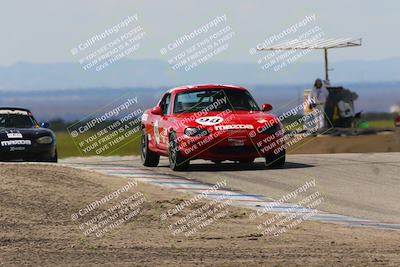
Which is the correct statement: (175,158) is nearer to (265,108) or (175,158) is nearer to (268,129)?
(268,129)

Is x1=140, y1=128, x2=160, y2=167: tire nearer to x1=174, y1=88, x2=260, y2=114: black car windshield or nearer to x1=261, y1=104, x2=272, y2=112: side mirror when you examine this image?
x1=174, y1=88, x2=260, y2=114: black car windshield

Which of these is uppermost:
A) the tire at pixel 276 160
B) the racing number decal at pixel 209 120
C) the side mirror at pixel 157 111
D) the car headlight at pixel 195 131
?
the side mirror at pixel 157 111

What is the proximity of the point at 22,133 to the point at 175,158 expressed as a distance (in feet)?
14.3

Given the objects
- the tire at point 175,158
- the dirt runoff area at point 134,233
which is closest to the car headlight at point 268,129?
the tire at point 175,158

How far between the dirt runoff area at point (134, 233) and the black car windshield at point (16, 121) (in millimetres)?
6166

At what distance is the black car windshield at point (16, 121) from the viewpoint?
22328 mm

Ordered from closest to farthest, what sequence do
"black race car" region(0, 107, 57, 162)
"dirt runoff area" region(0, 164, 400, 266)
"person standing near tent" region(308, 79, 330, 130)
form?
"dirt runoff area" region(0, 164, 400, 266) < "black race car" region(0, 107, 57, 162) < "person standing near tent" region(308, 79, 330, 130)

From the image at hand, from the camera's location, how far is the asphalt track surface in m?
14.7

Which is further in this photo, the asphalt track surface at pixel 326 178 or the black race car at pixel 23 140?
the black race car at pixel 23 140

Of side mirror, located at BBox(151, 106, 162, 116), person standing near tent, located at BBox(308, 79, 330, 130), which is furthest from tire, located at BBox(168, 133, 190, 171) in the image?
person standing near tent, located at BBox(308, 79, 330, 130)

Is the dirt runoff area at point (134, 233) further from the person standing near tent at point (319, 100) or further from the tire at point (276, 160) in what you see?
the person standing near tent at point (319, 100)

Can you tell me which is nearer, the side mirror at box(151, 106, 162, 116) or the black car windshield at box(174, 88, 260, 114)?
the black car windshield at box(174, 88, 260, 114)

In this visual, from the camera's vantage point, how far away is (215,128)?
18.2 metres

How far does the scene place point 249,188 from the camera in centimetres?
1636
